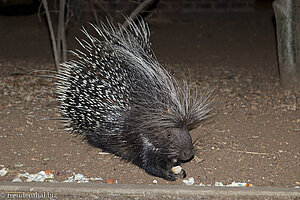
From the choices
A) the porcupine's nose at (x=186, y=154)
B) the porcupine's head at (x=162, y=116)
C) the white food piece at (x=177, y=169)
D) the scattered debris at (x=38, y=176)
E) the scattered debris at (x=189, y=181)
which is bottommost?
the scattered debris at (x=189, y=181)

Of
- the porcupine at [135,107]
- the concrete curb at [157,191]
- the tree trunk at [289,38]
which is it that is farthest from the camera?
the tree trunk at [289,38]

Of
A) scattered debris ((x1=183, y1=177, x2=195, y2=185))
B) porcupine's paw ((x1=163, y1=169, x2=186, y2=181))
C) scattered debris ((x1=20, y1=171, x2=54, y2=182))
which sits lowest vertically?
scattered debris ((x1=183, y1=177, x2=195, y2=185))

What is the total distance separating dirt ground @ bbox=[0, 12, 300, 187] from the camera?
3.62m

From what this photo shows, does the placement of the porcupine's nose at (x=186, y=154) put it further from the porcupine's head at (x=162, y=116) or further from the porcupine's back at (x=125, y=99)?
the porcupine's back at (x=125, y=99)

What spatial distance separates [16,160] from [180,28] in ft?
25.6

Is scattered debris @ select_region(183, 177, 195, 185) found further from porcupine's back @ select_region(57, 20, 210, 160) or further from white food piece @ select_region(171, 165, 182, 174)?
porcupine's back @ select_region(57, 20, 210, 160)

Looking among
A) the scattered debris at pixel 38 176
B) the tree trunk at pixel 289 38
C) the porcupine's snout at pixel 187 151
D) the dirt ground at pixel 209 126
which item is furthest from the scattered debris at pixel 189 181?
the tree trunk at pixel 289 38

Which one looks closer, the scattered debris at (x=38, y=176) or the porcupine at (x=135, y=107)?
the scattered debris at (x=38, y=176)

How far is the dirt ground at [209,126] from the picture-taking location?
3621 mm

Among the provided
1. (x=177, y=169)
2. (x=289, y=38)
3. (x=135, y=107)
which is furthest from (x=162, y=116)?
(x=289, y=38)

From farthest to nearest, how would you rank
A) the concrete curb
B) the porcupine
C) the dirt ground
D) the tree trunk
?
the tree trunk
the dirt ground
the porcupine
the concrete curb

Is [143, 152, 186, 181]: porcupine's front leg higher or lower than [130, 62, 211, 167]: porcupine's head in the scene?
lower

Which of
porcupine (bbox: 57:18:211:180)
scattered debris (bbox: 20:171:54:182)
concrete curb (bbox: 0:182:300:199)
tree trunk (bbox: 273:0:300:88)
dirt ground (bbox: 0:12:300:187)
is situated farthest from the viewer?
tree trunk (bbox: 273:0:300:88)

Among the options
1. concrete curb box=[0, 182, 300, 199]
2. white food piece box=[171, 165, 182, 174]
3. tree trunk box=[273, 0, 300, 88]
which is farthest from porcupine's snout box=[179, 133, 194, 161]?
tree trunk box=[273, 0, 300, 88]
